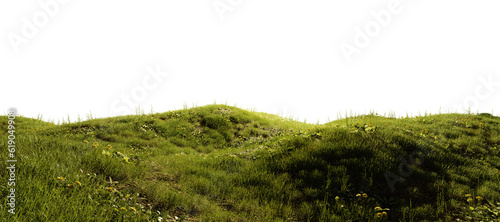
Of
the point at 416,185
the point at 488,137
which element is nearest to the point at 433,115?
the point at 488,137

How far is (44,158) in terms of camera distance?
6398mm

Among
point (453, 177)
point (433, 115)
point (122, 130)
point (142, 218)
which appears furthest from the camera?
point (433, 115)

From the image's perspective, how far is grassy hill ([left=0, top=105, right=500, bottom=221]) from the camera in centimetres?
570

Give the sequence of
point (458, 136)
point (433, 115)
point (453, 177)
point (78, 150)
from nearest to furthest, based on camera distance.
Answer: point (78, 150), point (453, 177), point (458, 136), point (433, 115)

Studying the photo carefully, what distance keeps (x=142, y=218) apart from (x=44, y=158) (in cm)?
278

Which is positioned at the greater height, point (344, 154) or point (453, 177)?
point (344, 154)

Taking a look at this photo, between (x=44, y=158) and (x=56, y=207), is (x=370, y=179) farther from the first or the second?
(x=44, y=158)

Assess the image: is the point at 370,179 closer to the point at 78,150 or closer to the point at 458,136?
the point at 458,136

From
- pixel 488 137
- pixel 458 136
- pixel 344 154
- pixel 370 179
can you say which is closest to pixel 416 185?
pixel 370 179

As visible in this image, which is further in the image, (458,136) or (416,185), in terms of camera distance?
(458,136)

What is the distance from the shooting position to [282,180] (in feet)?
28.3

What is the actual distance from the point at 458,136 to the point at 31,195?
14498 millimetres

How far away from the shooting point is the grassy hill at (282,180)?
5695mm

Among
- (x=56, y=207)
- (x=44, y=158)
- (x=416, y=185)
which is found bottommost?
(x=416, y=185)
